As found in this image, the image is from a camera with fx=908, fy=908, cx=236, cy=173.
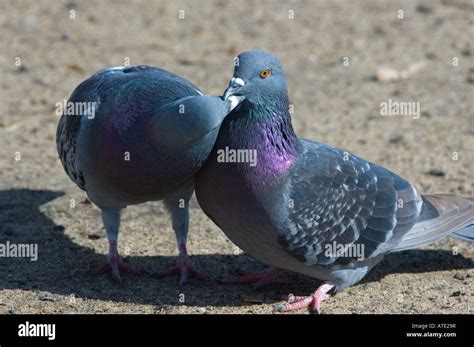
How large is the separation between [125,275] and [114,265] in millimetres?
126

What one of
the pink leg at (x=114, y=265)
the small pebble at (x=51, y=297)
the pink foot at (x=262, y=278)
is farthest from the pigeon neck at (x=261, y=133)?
the small pebble at (x=51, y=297)

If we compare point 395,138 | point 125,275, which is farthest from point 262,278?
point 395,138

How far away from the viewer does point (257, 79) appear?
5.77m

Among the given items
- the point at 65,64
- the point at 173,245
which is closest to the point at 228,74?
the point at 65,64

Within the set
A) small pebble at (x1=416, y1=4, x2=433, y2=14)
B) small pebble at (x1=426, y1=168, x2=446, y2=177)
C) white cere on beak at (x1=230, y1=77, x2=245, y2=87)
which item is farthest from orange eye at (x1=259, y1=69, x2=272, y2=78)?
small pebble at (x1=416, y1=4, x2=433, y2=14)

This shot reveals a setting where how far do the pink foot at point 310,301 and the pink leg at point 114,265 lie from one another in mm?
1253

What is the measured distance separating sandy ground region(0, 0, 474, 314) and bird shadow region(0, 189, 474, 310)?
0.02m

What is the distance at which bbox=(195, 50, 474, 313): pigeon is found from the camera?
19.3 feet

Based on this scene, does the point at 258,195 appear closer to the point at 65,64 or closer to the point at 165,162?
the point at 165,162

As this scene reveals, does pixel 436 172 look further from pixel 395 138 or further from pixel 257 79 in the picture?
pixel 257 79

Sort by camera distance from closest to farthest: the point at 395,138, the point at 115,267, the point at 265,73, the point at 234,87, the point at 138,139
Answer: the point at 234,87 < the point at 265,73 < the point at 138,139 < the point at 115,267 < the point at 395,138

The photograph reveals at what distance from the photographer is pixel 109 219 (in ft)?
22.1

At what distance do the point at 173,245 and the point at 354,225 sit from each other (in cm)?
172
